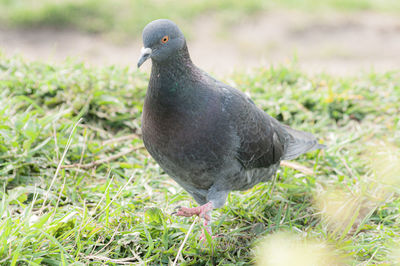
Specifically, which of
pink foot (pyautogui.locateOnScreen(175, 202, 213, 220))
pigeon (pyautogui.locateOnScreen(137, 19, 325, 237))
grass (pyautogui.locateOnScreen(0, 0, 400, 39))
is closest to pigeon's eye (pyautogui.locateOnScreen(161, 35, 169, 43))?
pigeon (pyautogui.locateOnScreen(137, 19, 325, 237))

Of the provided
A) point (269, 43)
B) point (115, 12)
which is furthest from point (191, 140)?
point (115, 12)

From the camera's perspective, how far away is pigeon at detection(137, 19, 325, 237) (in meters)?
2.77

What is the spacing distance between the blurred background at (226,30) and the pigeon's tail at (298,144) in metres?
3.14

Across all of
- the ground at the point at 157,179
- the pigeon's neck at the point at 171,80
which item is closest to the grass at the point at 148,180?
the ground at the point at 157,179

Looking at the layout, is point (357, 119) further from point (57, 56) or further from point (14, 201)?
point (57, 56)

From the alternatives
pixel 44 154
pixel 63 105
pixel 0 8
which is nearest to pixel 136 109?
pixel 63 105

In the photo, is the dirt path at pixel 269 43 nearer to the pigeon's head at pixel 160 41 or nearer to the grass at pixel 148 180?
the grass at pixel 148 180

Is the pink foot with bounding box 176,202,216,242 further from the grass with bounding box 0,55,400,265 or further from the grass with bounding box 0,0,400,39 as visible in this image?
the grass with bounding box 0,0,400,39

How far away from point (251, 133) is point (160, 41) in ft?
3.00

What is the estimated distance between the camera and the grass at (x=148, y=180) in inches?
111

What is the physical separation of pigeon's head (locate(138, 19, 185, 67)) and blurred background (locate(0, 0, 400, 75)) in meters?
4.07

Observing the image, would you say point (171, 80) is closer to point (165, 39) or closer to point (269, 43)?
point (165, 39)

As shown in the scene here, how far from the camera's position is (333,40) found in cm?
818

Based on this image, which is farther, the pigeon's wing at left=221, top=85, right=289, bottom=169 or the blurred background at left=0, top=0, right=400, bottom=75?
the blurred background at left=0, top=0, right=400, bottom=75
